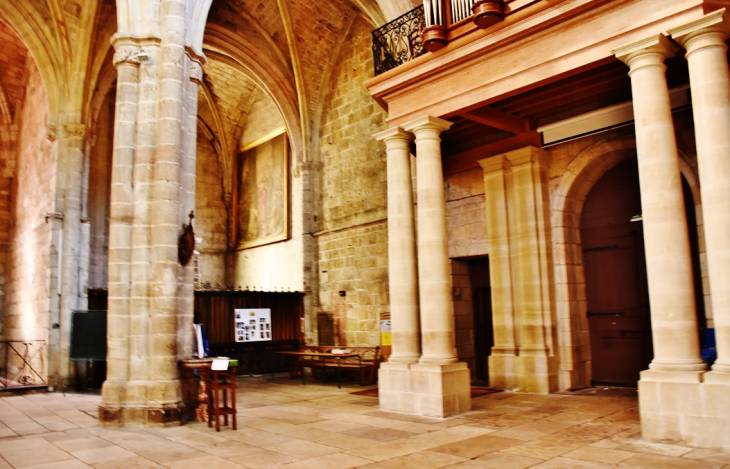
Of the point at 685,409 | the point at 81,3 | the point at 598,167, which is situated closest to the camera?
the point at 685,409

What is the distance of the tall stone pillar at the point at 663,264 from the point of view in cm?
549

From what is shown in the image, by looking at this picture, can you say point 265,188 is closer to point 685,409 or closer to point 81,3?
point 81,3

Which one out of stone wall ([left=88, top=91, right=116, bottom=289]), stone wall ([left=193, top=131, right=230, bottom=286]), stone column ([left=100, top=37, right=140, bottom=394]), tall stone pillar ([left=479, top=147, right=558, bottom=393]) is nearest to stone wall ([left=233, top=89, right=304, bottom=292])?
stone wall ([left=193, top=131, right=230, bottom=286])

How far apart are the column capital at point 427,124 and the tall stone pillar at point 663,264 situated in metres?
2.85

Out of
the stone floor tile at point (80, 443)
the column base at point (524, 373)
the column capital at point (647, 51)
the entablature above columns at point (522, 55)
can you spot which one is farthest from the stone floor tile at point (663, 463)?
the stone floor tile at point (80, 443)

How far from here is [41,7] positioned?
12.8 m

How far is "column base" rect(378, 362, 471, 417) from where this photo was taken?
24.9 feet

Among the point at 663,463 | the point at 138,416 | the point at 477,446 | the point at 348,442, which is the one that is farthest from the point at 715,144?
the point at 138,416

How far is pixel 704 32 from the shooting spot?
5.71 meters

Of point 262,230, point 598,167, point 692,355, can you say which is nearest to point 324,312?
point 262,230

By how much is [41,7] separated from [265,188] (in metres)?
8.20

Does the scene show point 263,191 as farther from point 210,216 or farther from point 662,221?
point 662,221

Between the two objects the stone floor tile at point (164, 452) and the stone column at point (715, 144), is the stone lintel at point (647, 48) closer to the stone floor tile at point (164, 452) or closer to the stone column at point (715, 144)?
the stone column at point (715, 144)

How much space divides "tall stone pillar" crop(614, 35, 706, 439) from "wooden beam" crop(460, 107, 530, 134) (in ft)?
8.71
